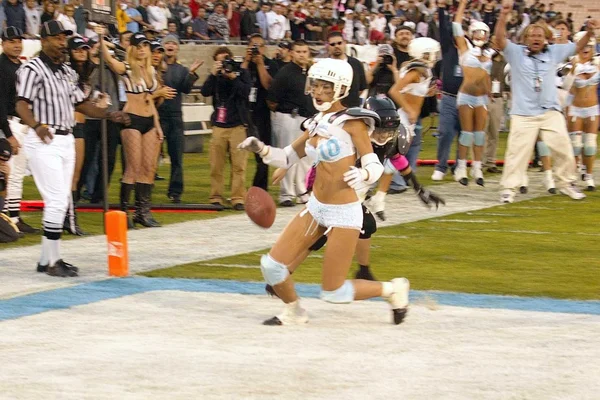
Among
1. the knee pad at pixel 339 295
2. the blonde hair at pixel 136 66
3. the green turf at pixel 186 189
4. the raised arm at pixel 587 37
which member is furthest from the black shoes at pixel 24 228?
the raised arm at pixel 587 37

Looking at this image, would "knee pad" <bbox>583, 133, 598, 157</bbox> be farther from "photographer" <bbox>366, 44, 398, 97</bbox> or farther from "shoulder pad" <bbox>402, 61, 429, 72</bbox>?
"shoulder pad" <bbox>402, 61, 429, 72</bbox>

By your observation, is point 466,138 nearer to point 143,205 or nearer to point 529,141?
point 529,141

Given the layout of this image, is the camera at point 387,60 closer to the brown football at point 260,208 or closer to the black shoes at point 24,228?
the black shoes at point 24,228

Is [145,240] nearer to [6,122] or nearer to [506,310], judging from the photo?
[6,122]

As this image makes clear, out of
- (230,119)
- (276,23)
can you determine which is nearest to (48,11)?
(276,23)

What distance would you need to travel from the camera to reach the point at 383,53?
15.4m

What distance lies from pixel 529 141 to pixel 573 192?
3.69 feet

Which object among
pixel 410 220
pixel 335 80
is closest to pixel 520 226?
pixel 410 220

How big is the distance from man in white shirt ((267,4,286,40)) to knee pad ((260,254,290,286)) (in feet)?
72.5

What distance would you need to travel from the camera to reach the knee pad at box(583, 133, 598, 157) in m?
16.9

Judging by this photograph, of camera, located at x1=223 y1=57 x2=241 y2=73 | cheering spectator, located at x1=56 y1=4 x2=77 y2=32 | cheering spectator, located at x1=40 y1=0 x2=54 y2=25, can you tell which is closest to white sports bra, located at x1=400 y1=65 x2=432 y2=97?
camera, located at x1=223 y1=57 x2=241 y2=73

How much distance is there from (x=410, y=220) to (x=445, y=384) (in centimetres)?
736

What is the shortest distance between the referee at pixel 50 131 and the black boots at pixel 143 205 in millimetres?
2910

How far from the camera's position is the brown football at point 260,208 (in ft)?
26.2
